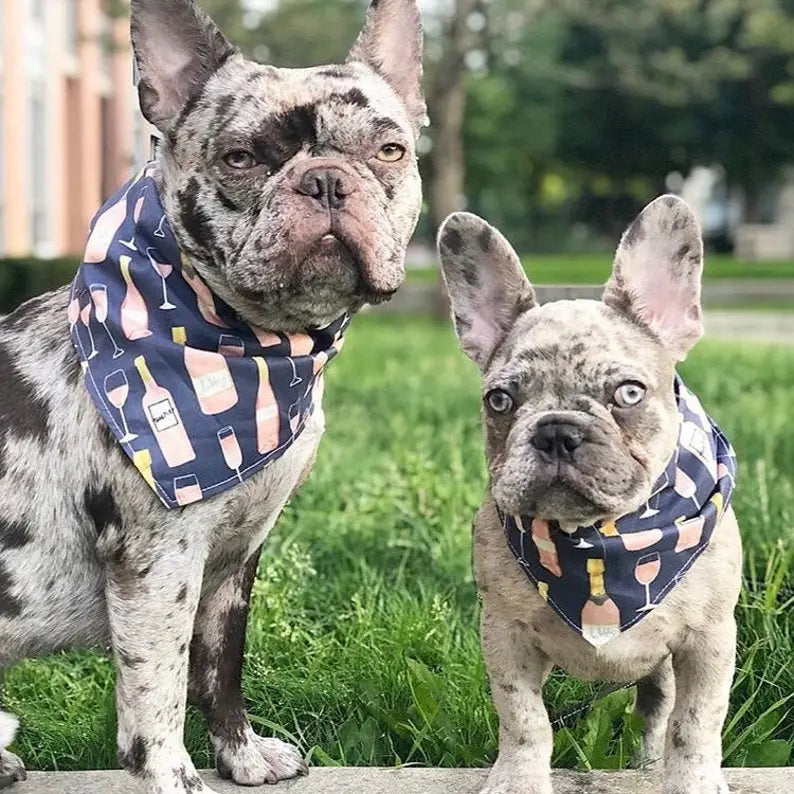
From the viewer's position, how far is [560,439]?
292 centimetres

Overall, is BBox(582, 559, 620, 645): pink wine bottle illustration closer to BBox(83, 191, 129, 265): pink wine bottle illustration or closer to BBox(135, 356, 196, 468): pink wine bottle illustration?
BBox(135, 356, 196, 468): pink wine bottle illustration

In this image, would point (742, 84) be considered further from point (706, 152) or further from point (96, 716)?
point (96, 716)

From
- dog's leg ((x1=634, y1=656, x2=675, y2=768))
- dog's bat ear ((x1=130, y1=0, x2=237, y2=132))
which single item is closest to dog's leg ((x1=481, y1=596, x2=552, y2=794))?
dog's leg ((x1=634, y1=656, x2=675, y2=768))

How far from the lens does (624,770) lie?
344 cm

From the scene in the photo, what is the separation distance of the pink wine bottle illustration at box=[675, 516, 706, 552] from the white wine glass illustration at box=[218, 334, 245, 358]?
1.12 metres

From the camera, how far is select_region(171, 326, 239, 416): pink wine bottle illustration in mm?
3051

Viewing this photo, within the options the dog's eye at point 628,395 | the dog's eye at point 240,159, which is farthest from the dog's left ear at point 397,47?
the dog's eye at point 628,395

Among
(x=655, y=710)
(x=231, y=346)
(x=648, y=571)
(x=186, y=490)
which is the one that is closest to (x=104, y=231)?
(x=231, y=346)

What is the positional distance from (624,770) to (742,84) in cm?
4941

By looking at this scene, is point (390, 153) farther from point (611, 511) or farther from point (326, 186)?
point (611, 511)

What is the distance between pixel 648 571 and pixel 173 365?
1223 mm

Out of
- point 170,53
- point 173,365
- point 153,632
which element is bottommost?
point 153,632

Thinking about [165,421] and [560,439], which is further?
Result: [165,421]

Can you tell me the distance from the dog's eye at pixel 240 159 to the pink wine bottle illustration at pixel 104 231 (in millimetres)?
356
